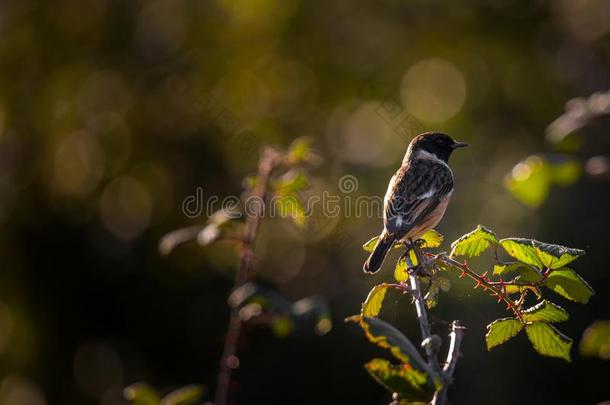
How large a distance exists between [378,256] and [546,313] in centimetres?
268

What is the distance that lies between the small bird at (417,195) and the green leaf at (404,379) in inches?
113

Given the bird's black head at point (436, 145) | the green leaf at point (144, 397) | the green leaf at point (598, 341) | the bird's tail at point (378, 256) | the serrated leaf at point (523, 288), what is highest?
the bird's black head at point (436, 145)

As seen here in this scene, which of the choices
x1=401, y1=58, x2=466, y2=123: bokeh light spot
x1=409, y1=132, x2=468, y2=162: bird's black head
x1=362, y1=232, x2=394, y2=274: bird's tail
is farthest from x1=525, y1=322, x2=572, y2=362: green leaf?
x1=401, y1=58, x2=466, y2=123: bokeh light spot

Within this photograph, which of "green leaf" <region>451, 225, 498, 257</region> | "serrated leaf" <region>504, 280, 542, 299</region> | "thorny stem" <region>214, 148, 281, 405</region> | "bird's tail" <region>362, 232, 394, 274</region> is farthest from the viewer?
"bird's tail" <region>362, 232, 394, 274</region>

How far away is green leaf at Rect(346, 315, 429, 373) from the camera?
2.27m

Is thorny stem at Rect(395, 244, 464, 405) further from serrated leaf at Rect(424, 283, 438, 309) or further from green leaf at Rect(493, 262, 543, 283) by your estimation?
serrated leaf at Rect(424, 283, 438, 309)

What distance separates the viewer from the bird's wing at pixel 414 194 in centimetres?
573

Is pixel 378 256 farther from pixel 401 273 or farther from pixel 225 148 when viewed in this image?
pixel 225 148

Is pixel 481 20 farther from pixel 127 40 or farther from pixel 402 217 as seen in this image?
pixel 402 217

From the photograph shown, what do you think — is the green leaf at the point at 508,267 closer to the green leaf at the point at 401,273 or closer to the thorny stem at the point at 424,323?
the thorny stem at the point at 424,323

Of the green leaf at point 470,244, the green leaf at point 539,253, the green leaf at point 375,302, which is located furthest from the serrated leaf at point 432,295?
the green leaf at point 539,253

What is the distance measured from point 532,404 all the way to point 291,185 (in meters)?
5.81

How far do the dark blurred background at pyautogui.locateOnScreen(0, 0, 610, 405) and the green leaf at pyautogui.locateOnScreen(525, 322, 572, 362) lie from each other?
5903 mm

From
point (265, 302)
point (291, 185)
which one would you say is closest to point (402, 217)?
point (291, 185)
